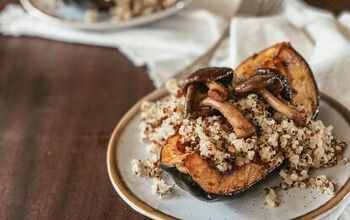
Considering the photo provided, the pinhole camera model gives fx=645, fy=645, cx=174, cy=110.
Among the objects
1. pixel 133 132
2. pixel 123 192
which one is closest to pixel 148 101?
pixel 133 132

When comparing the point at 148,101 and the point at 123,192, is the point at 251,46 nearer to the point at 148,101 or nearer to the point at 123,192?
the point at 148,101

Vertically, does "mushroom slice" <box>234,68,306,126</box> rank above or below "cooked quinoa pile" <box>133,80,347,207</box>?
above

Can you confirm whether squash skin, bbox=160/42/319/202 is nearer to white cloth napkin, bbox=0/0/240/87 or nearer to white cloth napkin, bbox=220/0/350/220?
white cloth napkin, bbox=220/0/350/220

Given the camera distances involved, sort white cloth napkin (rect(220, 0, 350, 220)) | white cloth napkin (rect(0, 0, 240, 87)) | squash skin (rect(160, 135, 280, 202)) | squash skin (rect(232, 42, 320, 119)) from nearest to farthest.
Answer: squash skin (rect(160, 135, 280, 202)) < squash skin (rect(232, 42, 320, 119)) < white cloth napkin (rect(220, 0, 350, 220)) < white cloth napkin (rect(0, 0, 240, 87))

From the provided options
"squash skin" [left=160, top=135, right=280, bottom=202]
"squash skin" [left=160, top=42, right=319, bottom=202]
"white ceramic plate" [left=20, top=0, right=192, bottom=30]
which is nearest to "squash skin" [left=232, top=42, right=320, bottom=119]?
"squash skin" [left=160, top=42, right=319, bottom=202]

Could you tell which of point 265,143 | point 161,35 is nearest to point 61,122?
point 161,35

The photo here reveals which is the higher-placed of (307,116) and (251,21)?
(307,116)

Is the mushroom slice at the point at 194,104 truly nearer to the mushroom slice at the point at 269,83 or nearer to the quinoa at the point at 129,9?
the mushroom slice at the point at 269,83
